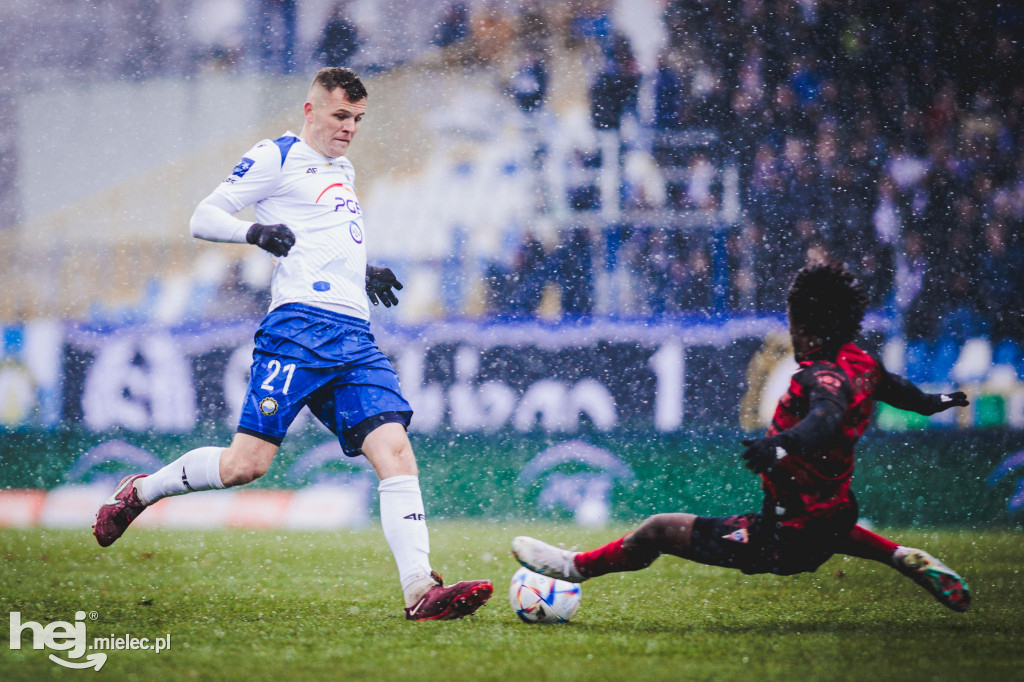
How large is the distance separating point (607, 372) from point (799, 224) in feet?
7.23

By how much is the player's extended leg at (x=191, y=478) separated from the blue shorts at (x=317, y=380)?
54 mm

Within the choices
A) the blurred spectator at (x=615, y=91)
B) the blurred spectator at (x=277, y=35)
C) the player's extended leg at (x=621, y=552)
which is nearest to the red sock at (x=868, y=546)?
the player's extended leg at (x=621, y=552)

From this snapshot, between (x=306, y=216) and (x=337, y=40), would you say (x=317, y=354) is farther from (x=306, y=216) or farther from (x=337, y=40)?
(x=337, y=40)

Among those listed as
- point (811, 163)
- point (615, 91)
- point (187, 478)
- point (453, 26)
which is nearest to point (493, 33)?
point (453, 26)

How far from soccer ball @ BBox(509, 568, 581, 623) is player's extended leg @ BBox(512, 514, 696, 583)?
0.03 meters

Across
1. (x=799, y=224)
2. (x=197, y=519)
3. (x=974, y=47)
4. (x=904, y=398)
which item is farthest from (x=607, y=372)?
(x=974, y=47)

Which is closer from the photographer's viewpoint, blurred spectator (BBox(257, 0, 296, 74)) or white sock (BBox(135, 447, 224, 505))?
white sock (BBox(135, 447, 224, 505))

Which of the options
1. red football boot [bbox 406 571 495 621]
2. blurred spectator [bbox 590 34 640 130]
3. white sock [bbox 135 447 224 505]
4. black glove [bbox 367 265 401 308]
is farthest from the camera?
blurred spectator [bbox 590 34 640 130]

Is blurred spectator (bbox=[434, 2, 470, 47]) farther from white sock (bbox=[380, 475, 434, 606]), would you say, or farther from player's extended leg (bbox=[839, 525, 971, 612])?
player's extended leg (bbox=[839, 525, 971, 612])

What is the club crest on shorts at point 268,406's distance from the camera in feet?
9.80

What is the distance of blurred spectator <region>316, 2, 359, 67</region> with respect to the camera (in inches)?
392

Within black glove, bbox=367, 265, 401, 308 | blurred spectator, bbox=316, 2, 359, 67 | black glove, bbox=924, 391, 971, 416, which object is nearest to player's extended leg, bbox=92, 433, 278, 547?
black glove, bbox=367, 265, 401, 308

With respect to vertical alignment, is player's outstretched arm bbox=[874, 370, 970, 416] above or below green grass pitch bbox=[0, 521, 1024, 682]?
above

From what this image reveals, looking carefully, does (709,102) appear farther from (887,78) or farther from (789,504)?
(789,504)
